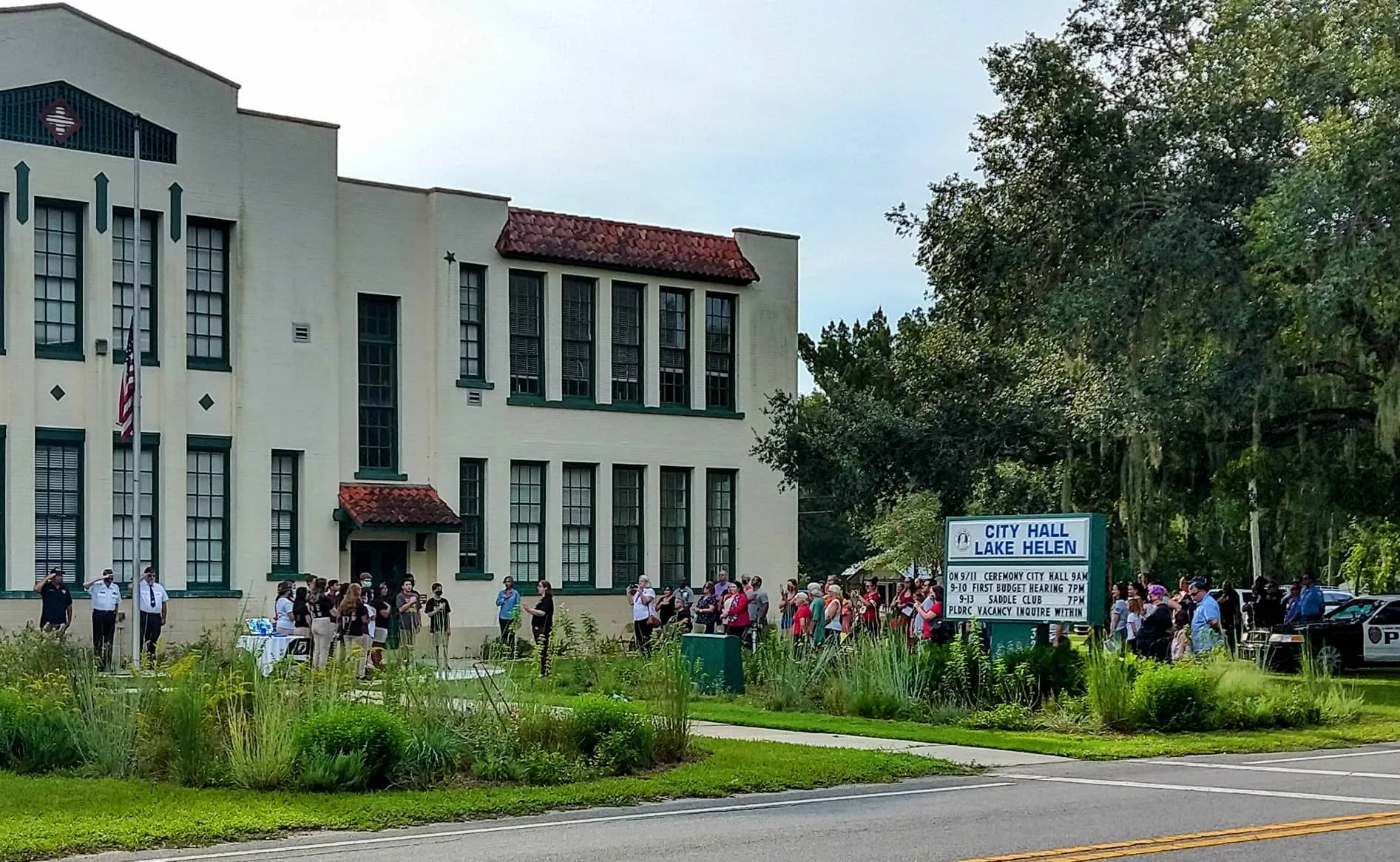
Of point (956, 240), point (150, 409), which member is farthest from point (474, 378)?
point (956, 240)

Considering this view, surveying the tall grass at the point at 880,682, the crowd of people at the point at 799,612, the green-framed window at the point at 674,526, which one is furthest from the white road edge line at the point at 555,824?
the green-framed window at the point at 674,526

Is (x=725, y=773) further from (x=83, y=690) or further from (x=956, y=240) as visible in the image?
(x=956, y=240)

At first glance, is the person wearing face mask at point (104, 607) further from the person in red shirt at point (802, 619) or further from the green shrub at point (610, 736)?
the green shrub at point (610, 736)

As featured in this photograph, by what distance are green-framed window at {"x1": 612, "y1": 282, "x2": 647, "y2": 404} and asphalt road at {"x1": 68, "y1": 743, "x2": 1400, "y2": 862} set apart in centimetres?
2238

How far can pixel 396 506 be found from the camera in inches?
1326

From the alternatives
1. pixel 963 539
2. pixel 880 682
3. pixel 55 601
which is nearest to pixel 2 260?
pixel 55 601

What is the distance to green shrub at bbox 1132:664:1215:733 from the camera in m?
20.0

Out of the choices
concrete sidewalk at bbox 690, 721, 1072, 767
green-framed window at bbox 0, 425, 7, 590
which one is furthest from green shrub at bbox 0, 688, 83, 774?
green-framed window at bbox 0, 425, 7, 590

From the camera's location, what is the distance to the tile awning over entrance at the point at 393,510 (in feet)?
108

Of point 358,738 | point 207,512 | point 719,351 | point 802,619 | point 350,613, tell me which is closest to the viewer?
point 358,738

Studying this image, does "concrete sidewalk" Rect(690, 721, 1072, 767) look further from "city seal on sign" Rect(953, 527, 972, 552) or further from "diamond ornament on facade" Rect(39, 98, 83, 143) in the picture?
"diamond ornament on facade" Rect(39, 98, 83, 143)

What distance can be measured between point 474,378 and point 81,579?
342 inches

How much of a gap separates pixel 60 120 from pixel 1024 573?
60.0ft

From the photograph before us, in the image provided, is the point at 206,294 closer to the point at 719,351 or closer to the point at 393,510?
the point at 393,510
